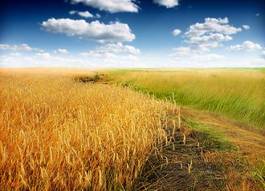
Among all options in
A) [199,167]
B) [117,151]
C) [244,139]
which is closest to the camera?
[117,151]

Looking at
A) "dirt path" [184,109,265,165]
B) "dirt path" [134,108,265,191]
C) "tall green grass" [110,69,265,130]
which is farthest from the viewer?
"tall green grass" [110,69,265,130]

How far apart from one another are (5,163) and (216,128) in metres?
3.76

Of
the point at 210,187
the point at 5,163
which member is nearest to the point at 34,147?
the point at 5,163

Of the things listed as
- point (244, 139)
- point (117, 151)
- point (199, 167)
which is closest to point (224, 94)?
point (244, 139)

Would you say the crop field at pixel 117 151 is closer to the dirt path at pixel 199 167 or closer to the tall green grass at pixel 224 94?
the dirt path at pixel 199 167

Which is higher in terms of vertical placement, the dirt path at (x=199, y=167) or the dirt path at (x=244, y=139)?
the dirt path at (x=199, y=167)

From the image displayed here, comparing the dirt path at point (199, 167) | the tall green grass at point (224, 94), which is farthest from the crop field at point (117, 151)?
the tall green grass at point (224, 94)

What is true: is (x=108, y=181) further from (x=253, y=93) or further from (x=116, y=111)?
(x=253, y=93)

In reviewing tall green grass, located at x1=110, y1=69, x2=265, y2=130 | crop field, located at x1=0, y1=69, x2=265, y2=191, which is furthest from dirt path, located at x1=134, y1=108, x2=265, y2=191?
tall green grass, located at x1=110, y1=69, x2=265, y2=130

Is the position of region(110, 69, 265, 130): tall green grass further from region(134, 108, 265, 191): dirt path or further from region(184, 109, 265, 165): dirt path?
region(134, 108, 265, 191): dirt path

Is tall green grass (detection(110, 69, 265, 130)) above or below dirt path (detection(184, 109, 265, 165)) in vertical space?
above

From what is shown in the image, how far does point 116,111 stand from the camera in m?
4.55

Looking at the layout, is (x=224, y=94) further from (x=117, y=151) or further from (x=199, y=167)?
(x=117, y=151)

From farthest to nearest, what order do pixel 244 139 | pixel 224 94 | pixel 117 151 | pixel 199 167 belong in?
1. pixel 224 94
2. pixel 244 139
3. pixel 199 167
4. pixel 117 151
